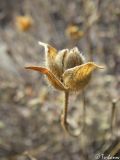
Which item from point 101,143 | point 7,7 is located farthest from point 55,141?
point 7,7

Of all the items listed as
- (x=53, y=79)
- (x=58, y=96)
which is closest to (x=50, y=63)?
(x=53, y=79)

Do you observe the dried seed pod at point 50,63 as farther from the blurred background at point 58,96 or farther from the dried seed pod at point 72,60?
the blurred background at point 58,96

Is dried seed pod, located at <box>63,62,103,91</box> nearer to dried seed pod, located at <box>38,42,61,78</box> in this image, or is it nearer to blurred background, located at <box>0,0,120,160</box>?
dried seed pod, located at <box>38,42,61,78</box>

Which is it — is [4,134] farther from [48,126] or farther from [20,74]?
[20,74]

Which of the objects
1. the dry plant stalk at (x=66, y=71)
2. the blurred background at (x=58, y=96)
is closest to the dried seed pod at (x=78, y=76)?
the dry plant stalk at (x=66, y=71)

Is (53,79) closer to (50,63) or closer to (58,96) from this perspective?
(50,63)

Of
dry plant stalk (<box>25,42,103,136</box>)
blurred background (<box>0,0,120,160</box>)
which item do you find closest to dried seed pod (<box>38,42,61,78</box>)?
dry plant stalk (<box>25,42,103,136</box>)
